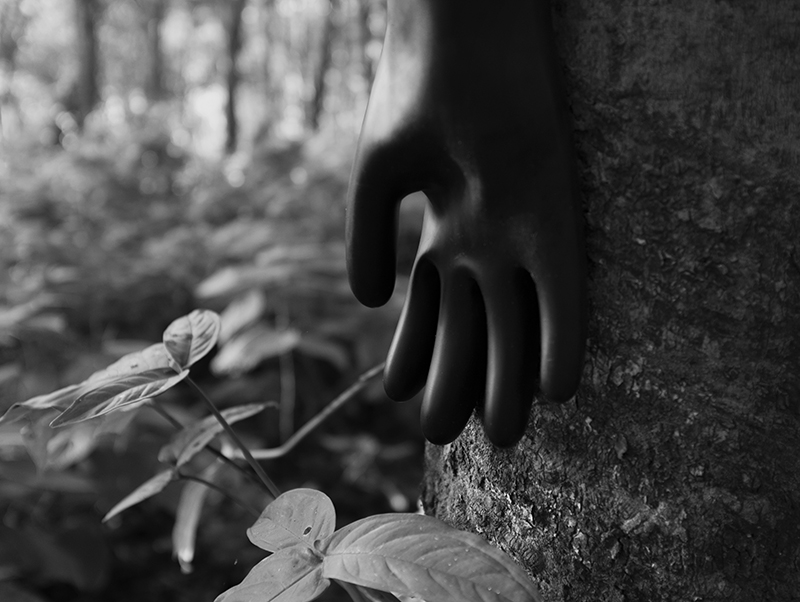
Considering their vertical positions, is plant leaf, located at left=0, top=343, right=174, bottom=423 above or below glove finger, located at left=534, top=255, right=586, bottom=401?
below

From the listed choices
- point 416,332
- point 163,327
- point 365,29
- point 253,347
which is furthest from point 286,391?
point 365,29

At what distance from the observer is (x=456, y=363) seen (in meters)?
0.65

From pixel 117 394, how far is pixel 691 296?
0.55 meters

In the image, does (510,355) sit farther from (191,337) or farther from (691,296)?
(191,337)

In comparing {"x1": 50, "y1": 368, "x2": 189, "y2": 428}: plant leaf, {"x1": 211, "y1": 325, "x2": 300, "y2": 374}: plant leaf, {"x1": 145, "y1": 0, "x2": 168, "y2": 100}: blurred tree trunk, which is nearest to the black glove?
{"x1": 50, "y1": 368, "x2": 189, "y2": 428}: plant leaf

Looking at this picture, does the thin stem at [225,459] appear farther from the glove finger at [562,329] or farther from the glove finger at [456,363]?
the glove finger at [562,329]

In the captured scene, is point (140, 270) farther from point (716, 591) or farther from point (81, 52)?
point (81, 52)

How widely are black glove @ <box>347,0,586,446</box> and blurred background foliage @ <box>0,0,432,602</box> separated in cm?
57

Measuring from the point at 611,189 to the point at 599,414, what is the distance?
0.66 ft

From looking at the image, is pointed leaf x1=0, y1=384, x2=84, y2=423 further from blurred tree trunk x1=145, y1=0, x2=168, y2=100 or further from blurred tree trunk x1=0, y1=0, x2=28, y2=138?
blurred tree trunk x1=0, y1=0, x2=28, y2=138

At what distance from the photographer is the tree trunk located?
0.60 m

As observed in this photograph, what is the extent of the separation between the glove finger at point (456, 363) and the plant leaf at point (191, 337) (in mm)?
282

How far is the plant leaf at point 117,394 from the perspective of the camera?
669mm

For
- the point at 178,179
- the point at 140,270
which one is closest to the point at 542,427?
the point at 140,270
